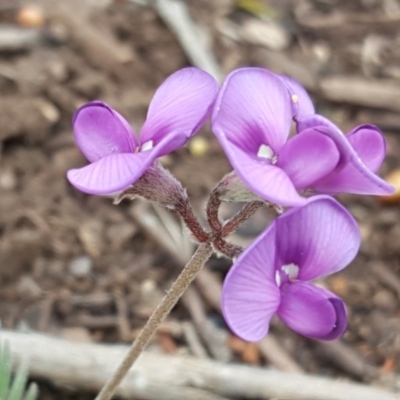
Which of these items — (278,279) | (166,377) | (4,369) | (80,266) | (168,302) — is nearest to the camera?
(278,279)

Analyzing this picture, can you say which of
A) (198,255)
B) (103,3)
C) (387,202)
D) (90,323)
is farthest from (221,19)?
(198,255)

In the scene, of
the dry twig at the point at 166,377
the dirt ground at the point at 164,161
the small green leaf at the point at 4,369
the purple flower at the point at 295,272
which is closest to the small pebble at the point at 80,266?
the dirt ground at the point at 164,161

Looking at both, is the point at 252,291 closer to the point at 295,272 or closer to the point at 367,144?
the point at 295,272

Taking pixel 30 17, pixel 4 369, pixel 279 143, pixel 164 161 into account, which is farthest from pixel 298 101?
pixel 30 17

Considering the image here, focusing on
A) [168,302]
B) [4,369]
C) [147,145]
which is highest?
[147,145]

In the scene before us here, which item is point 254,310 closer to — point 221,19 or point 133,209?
point 133,209

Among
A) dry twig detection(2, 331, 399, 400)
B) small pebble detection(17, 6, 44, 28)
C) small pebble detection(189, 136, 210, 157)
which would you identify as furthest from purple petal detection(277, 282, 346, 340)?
small pebble detection(17, 6, 44, 28)

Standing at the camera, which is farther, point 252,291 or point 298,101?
point 298,101

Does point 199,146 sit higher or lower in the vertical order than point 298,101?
lower

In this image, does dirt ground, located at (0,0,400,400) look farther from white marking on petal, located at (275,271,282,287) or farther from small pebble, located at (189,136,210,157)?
white marking on petal, located at (275,271,282,287)
